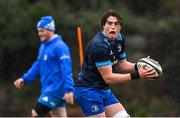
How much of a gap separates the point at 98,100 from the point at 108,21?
807 mm

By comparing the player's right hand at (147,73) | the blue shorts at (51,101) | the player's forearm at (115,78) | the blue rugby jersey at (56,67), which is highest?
the player's right hand at (147,73)

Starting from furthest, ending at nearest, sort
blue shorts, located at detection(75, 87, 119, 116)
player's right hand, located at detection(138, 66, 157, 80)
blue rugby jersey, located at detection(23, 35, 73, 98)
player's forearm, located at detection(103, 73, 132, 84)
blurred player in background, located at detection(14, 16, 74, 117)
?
blurred player in background, located at detection(14, 16, 74, 117) → blue rugby jersey, located at detection(23, 35, 73, 98) → blue shorts, located at detection(75, 87, 119, 116) → player's forearm, located at detection(103, 73, 132, 84) → player's right hand, located at detection(138, 66, 157, 80)

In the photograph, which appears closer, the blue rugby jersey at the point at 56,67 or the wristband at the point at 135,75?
the wristband at the point at 135,75

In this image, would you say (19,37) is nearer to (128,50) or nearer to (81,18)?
(81,18)

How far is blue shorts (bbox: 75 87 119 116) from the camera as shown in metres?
7.21

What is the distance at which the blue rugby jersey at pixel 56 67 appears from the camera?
8.87 metres

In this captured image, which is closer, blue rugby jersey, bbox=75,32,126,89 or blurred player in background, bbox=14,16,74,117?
blue rugby jersey, bbox=75,32,126,89

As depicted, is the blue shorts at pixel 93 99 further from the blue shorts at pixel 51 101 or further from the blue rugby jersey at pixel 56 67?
the blue shorts at pixel 51 101

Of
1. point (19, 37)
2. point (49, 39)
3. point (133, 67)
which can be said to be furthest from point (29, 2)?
point (133, 67)

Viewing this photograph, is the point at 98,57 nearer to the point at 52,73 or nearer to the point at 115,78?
the point at 115,78

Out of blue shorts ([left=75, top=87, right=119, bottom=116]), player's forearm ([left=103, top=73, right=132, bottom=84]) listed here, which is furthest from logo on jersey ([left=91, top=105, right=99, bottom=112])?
player's forearm ([left=103, top=73, right=132, bottom=84])

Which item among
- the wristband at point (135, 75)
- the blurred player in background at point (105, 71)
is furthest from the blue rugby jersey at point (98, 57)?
the wristband at point (135, 75)

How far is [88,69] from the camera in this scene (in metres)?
7.20

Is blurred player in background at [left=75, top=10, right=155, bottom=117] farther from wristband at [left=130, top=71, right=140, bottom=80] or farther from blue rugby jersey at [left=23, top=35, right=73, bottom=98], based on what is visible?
blue rugby jersey at [left=23, top=35, right=73, bottom=98]
